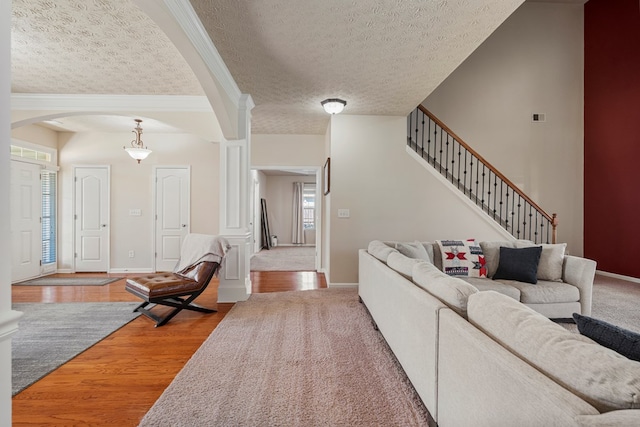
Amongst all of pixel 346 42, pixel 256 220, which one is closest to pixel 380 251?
pixel 346 42

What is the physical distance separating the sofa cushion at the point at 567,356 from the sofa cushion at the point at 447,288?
195 mm

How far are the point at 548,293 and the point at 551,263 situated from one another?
41 cm

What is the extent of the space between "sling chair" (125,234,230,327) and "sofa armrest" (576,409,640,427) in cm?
329

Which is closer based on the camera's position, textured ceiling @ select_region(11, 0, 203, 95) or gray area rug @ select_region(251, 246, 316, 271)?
textured ceiling @ select_region(11, 0, 203, 95)

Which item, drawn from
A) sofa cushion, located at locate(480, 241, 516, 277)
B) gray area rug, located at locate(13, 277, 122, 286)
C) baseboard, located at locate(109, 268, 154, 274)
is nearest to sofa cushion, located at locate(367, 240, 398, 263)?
sofa cushion, located at locate(480, 241, 516, 277)

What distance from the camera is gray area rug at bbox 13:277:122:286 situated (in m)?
4.89

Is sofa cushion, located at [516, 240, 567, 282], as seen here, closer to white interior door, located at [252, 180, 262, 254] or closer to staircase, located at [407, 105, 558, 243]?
staircase, located at [407, 105, 558, 243]

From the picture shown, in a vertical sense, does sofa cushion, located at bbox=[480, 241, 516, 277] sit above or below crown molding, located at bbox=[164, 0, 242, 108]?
below

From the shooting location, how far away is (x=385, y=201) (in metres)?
4.74

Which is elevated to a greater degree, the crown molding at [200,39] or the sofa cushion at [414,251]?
the crown molding at [200,39]

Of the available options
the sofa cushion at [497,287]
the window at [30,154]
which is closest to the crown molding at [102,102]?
the window at [30,154]

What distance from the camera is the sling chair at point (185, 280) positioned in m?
3.17

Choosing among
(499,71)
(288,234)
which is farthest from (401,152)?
(288,234)

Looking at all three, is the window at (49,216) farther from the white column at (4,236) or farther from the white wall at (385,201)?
the white column at (4,236)
